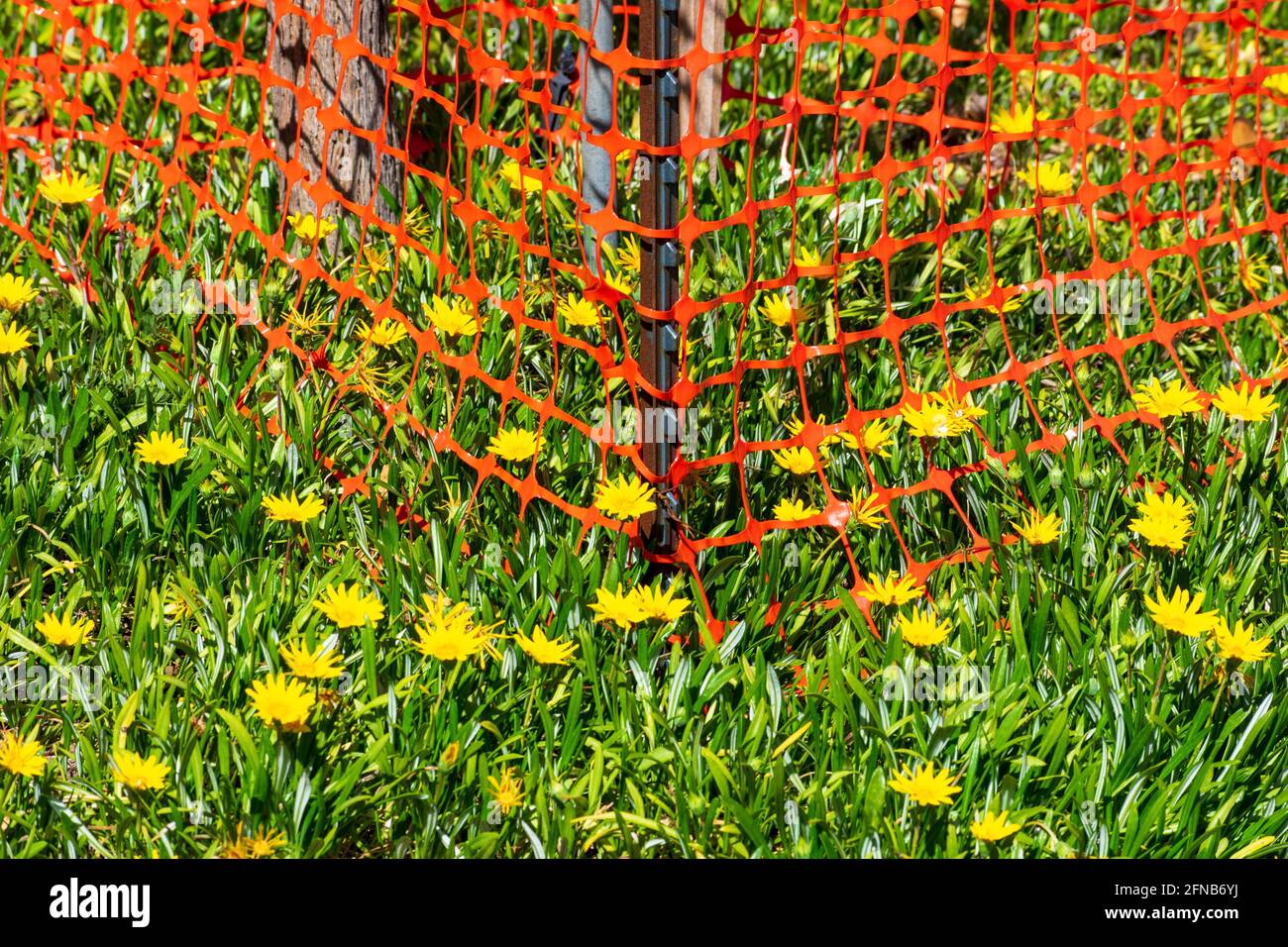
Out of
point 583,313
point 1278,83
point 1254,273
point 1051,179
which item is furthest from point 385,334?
point 1278,83

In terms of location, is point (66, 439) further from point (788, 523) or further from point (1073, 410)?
point (1073, 410)

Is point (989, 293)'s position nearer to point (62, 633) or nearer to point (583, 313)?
point (583, 313)

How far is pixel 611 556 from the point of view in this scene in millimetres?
2459

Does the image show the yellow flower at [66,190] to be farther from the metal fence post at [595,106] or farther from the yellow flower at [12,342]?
the metal fence post at [595,106]

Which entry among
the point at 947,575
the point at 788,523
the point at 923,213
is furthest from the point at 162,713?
→ the point at 923,213

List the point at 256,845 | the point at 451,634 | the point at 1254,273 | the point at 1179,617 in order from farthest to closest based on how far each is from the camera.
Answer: the point at 1254,273 → the point at 1179,617 → the point at 451,634 → the point at 256,845

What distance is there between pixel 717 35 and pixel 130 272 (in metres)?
1.38

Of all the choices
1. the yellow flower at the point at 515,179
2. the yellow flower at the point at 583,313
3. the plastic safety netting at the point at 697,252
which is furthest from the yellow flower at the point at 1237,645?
the yellow flower at the point at 515,179

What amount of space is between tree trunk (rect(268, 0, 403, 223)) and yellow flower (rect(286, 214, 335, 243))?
0.13 feet

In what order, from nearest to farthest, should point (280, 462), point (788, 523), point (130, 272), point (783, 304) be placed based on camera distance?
point (788, 523) → point (280, 462) → point (783, 304) → point (130, 272)

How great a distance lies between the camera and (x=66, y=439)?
2.63 metres

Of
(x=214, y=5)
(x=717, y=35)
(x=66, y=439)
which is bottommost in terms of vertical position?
(x=66, y=439)

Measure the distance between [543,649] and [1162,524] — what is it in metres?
1.00

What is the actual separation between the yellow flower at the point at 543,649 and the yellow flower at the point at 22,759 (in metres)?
0.65
